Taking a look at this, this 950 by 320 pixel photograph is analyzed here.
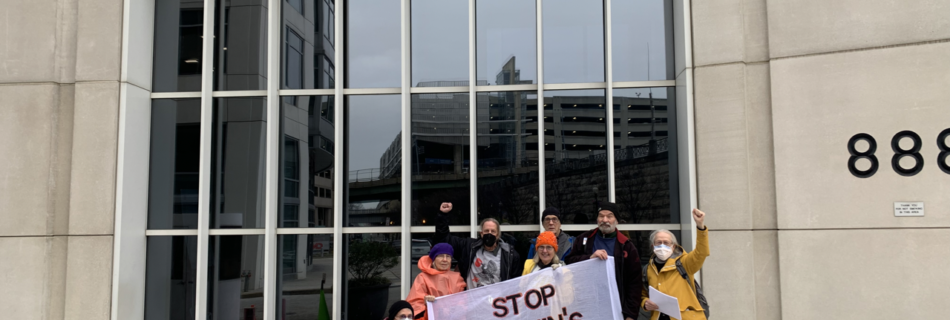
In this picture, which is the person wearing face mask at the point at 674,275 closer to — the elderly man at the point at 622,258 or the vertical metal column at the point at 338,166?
the elderly man at the point at 622,258

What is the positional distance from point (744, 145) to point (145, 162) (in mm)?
7220

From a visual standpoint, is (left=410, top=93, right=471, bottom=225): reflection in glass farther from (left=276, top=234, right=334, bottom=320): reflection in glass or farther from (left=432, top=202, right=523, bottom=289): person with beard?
(left=432, top=202, right=523, bottom=289): person with beard

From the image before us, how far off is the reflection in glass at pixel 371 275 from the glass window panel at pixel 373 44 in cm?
200

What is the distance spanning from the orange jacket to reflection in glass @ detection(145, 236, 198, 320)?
3.68m

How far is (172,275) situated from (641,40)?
6.58m

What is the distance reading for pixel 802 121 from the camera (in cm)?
709

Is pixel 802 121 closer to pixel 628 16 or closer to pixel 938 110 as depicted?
pixel 938 110

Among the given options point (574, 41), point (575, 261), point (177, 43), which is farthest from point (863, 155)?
point (177, 43)

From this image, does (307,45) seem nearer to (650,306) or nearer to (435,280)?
(435,280)

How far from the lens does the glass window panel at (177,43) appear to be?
886 cm

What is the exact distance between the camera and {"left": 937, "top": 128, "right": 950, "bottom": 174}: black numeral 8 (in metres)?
6.61

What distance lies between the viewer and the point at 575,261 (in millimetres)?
6098

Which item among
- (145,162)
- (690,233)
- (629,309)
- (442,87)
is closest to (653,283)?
(629,309)

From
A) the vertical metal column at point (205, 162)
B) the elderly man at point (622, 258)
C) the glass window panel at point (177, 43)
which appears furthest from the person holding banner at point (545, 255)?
the glass window panel at point (177, 43)
